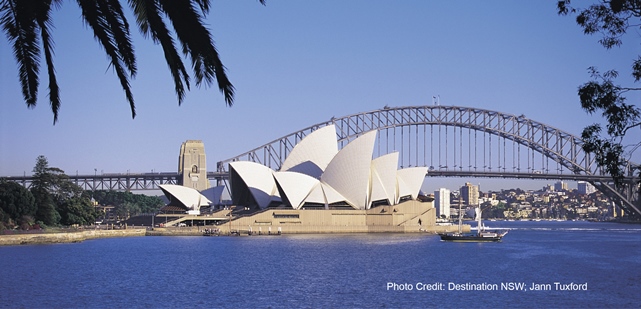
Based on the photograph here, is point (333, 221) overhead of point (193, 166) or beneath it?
beneath

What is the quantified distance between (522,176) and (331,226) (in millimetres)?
33804

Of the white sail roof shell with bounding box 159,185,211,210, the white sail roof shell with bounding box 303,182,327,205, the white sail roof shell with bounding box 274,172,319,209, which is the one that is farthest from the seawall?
the white sail roof shell with bounding box 159,185,211,210

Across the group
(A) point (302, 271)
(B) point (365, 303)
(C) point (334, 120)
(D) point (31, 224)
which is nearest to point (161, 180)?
(C) point (334, 120)

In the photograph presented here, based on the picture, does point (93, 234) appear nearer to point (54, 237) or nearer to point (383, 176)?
point (54, 237)

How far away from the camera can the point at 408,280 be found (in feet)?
121

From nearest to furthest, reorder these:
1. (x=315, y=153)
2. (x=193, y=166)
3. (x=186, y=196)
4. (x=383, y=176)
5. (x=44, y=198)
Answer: (x=44, y=198) < (x=383, y=176) < (x=315, y=153) < (x=186, y=196) < (x=193, y=166)

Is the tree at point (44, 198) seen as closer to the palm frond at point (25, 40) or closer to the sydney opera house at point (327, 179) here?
the sydney opera house at point (327, 179)

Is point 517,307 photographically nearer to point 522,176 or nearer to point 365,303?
point 365,303

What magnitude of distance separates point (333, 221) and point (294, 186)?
5683mm

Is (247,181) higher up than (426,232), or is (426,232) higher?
(247,181)

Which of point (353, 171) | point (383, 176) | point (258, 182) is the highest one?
point (353, 171)

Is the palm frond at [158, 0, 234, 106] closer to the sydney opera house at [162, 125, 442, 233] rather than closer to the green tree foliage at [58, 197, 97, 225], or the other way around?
the green tree foliage at [58, 197, 97, 225]

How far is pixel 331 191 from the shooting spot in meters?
86.3

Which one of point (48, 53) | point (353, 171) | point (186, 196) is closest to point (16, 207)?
point (353, 171)
